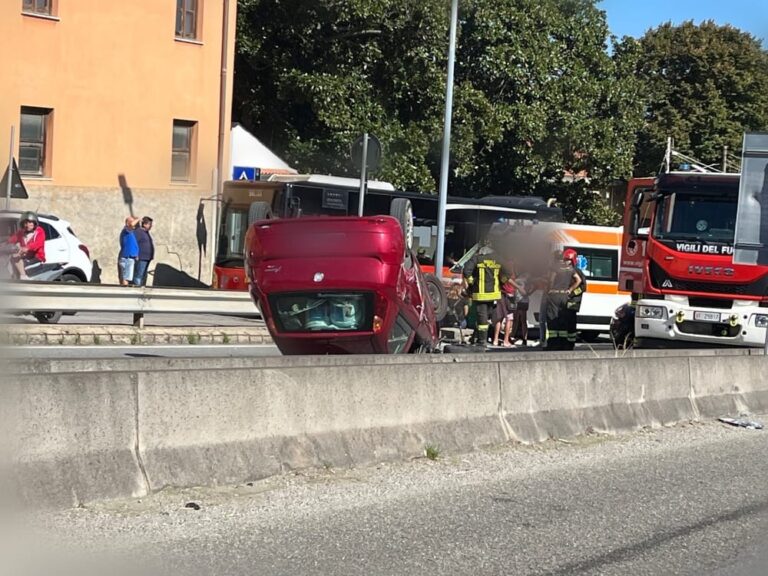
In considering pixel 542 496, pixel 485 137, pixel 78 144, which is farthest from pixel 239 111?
pixel 542 496

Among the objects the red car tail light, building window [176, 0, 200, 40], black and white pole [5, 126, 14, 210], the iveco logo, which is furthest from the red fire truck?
black and white pole [5, 126, 14, 210]

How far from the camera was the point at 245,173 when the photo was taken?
26.3 m

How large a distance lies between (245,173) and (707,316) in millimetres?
12070

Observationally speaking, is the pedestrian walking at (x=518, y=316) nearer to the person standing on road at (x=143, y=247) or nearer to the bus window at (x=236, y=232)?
the bus window at (x=236, y=232)

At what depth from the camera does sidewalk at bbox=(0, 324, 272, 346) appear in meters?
16.3

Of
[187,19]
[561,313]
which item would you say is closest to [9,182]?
[561,313]

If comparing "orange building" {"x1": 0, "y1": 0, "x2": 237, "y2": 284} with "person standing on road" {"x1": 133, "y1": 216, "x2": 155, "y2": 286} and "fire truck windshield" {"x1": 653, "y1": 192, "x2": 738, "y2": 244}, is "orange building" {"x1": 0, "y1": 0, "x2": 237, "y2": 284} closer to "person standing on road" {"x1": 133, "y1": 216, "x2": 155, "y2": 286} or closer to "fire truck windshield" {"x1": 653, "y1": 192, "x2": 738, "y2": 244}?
"person standing on road" {"x1": 133, "y1": 216, "x2": 155, "y2": 286}

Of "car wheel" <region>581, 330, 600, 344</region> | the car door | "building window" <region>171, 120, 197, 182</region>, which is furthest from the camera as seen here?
"building window" <region>171, 120, 197, 182</region>

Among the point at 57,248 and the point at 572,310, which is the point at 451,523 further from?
the point at 57,248

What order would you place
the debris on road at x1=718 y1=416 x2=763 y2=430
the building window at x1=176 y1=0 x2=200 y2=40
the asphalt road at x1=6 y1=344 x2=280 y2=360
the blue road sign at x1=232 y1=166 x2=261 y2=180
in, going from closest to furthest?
the debris on road at x1=718 y1=416 x2=763 y2=430 → the asphalt road at x1=6 y1=344 x2=280 y2=360 → the blue road sign at x1=232 y1=166 x2=261 y2=180 → the building window at x1=176 y1=0 x2=200 y2=40

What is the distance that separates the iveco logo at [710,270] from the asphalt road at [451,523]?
9.20 metres

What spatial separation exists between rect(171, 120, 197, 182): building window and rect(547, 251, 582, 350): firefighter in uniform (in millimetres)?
12150

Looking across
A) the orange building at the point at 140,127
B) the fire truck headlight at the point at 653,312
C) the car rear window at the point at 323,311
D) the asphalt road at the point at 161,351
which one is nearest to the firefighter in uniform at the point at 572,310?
the asphalt road at the point at 161,351

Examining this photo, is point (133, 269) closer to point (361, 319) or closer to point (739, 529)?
point (361, 319)
